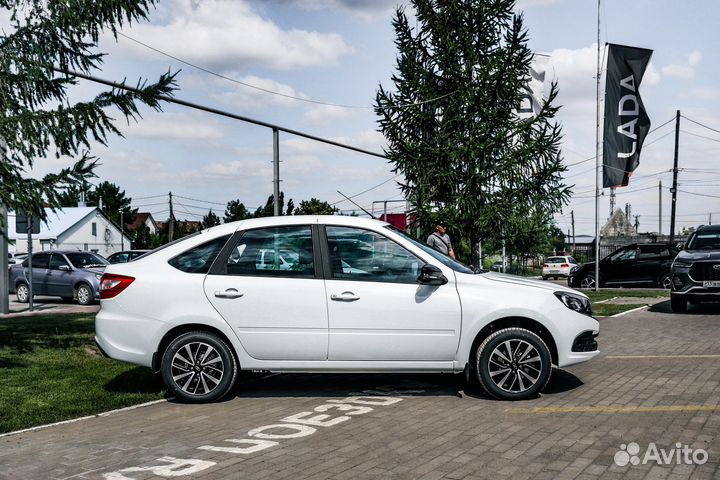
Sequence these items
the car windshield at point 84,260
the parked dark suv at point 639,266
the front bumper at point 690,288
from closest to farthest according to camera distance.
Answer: the front bumper at point 690,288 → the car windshield at point 84,260 → the parked dark suv at point 639,266

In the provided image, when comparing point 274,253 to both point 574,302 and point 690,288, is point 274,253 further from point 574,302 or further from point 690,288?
point 690,288

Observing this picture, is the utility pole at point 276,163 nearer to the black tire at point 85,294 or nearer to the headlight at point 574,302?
the black tire at point 85,294

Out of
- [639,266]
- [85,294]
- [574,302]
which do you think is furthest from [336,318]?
[639,266]

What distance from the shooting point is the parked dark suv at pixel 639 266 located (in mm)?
25531

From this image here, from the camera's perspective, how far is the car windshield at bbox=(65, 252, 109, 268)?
20281 millimetres

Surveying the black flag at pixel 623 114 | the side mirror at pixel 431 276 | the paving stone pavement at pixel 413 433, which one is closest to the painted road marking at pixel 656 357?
the paving stone pavement at pixel 413 433

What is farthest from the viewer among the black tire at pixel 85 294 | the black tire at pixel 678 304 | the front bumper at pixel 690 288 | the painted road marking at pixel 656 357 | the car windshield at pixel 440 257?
the black tire at pixel 85 294

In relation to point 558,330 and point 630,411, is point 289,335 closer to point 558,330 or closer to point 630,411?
point 558,330

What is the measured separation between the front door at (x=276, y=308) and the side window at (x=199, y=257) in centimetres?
15

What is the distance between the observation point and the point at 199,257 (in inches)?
268

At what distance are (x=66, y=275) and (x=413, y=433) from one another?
17.1 metres

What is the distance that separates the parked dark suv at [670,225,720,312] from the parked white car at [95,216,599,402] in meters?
8.54

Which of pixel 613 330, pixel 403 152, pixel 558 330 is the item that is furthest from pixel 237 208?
pixel 558 330

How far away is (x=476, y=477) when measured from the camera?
14.3 ft
